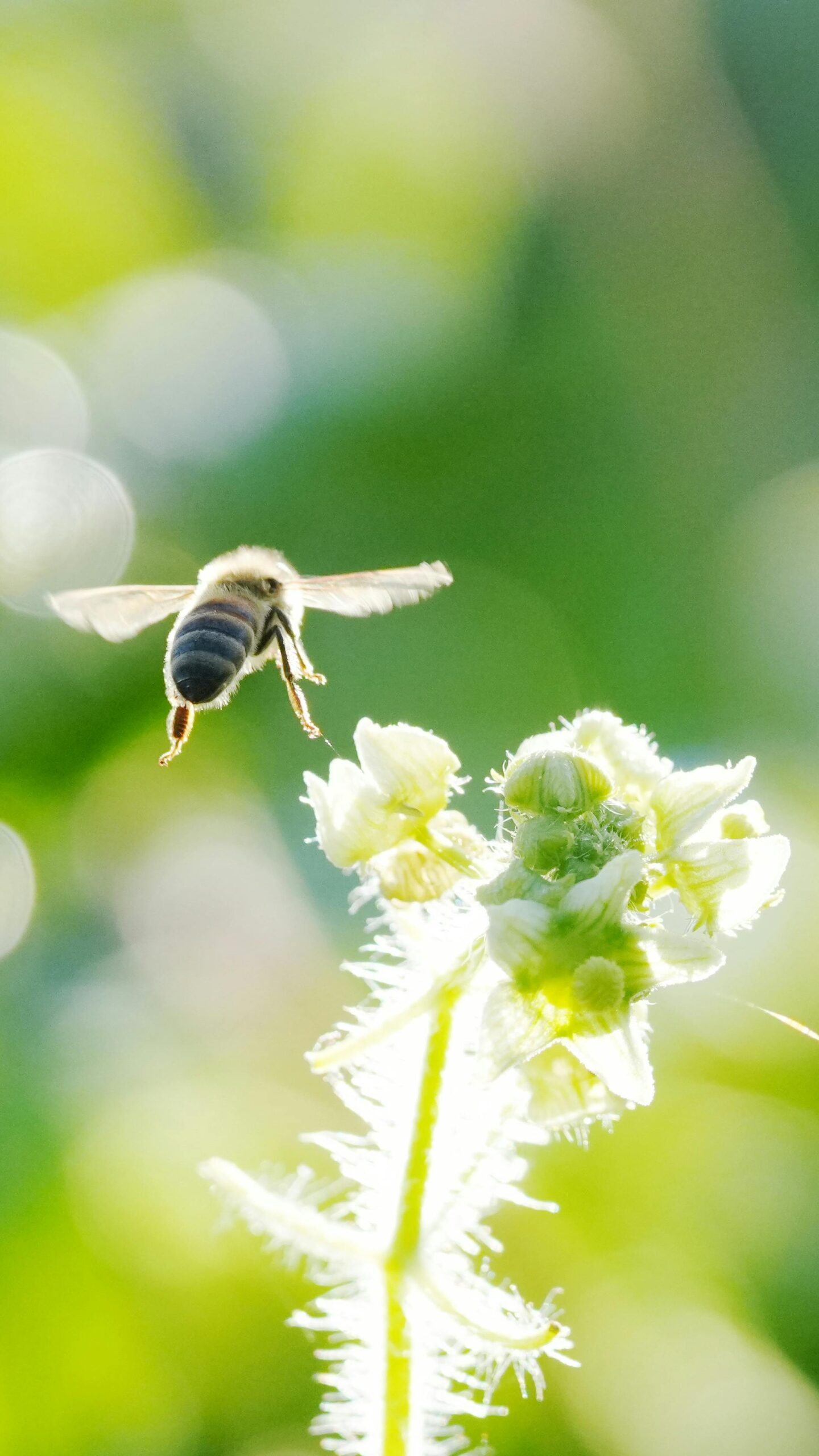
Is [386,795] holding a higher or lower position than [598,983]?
higher

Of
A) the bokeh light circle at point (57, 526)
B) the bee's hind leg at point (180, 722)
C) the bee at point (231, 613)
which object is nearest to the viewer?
the bee at point (231, 613)

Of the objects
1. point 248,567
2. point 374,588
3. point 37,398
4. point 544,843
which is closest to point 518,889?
point 544,843

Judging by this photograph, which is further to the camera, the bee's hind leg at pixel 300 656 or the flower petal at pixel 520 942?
the bee's hind leg at pixel 300 656

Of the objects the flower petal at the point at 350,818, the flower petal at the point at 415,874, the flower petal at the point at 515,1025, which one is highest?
the flower petal at the point at 350,818

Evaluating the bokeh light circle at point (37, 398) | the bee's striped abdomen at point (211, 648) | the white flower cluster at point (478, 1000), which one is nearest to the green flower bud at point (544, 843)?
the white flower cluster at point (478, 1000)

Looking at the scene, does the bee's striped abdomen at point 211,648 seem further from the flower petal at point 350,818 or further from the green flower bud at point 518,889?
the green flower bud at point 518,889

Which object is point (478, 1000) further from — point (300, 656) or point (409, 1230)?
point (300, 656)

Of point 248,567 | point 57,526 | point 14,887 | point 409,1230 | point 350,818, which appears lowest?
point 409,1230
